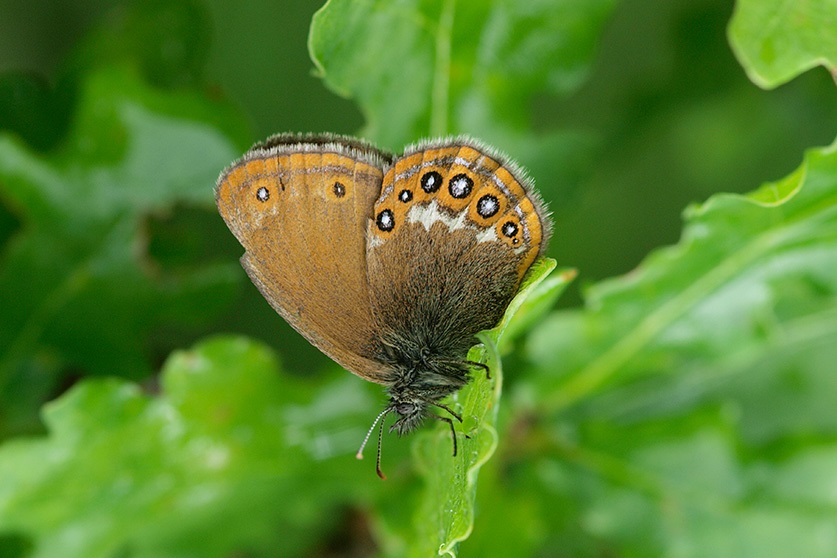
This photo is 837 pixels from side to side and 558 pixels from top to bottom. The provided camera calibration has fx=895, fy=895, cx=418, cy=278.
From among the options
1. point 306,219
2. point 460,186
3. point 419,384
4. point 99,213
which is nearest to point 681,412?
point 419,384

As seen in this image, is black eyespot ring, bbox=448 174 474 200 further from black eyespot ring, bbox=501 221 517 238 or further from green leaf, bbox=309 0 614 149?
green leaf, bbox=309 0 614 149

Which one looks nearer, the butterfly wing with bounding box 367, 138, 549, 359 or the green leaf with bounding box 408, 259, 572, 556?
the green leaf with bounding box 408, 259, 572, 556

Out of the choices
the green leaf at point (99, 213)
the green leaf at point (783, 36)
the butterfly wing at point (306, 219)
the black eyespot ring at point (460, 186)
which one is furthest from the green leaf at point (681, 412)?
the green leaf at point (99, 213)

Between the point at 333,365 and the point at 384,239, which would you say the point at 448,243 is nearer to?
the point at 384,239

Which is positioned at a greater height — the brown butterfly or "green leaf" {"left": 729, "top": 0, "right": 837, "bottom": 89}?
"green leaf" {"left": 729, "top": 0, "right": 837, "bottom": 89}

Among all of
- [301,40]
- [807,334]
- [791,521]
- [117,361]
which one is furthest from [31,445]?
[807,334]

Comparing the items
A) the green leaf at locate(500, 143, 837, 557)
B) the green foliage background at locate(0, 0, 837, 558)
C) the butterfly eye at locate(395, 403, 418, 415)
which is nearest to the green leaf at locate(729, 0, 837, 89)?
the green foliage background at locate(0, 0, 837, 558)

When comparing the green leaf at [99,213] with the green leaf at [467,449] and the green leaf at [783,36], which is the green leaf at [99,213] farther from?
the green leaf at [783,36]
